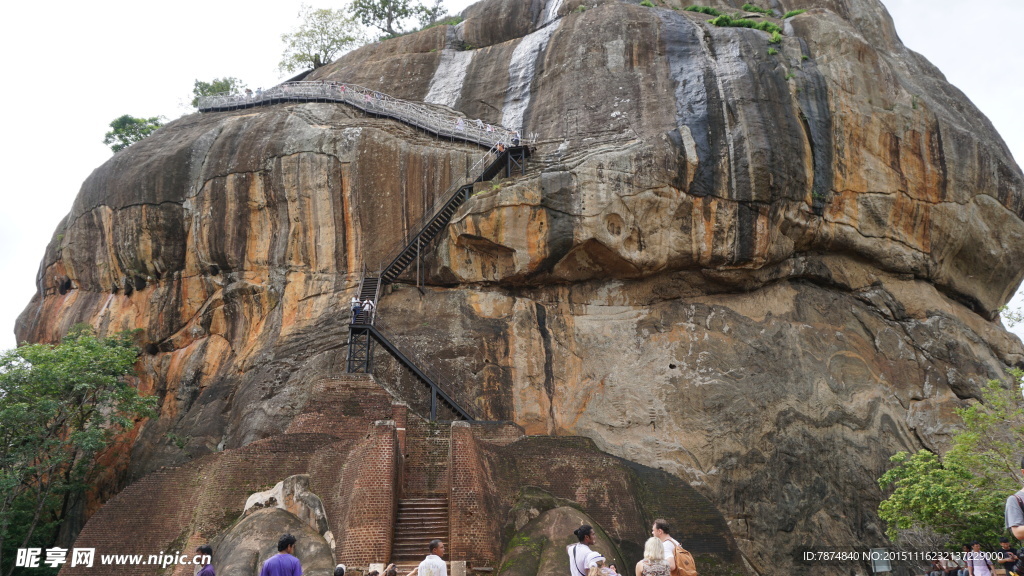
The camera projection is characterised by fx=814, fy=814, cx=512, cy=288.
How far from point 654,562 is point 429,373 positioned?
15587 millimetres

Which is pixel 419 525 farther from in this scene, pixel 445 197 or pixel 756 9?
pixel 756 9

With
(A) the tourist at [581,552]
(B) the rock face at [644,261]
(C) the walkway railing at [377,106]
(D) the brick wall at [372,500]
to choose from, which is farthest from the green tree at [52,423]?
(A) the tourist at [581,552]

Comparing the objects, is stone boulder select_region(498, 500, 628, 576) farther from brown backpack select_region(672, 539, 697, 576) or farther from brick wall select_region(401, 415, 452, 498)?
brown backpack select_region(672, 539, 697, 576)

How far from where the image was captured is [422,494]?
57.0ft

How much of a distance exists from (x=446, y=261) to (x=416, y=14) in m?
27.7

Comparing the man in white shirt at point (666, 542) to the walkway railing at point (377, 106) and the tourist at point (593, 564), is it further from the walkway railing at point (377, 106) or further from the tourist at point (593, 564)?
the walkway railing at point (377, 106)

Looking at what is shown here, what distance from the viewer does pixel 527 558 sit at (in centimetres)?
1503

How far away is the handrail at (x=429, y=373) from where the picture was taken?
2212 centimetres

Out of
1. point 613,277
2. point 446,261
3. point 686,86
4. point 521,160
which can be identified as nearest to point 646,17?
point 686,86

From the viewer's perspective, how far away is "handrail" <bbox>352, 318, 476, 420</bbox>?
22116mm

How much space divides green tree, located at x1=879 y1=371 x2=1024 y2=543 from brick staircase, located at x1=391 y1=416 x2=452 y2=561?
33.3 ft

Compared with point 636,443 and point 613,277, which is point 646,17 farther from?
point 636,443

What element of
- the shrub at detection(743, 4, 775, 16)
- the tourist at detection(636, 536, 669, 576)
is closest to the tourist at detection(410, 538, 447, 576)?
the tourist at detection(636, 536, 669, 576)

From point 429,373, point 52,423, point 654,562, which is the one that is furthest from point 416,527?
point 52,423
